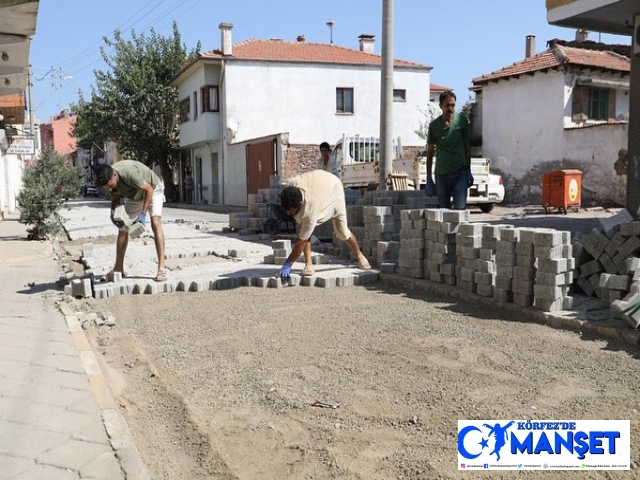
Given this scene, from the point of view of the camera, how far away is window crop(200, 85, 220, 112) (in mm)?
27875

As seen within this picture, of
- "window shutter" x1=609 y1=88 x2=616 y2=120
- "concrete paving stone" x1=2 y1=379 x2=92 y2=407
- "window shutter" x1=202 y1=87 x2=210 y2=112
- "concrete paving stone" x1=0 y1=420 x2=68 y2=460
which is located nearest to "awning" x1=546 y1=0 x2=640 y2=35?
"concrete paving stone" x1=2 y1=379 x2=92 y2=407

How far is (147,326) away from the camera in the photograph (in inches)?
223

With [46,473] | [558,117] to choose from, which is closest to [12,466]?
[46,473]

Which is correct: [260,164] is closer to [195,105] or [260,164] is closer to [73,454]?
[195,105]

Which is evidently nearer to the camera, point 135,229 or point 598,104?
point 135,229

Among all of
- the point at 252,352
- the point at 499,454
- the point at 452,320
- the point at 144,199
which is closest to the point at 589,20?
the point at 452,320

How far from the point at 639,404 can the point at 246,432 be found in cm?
217

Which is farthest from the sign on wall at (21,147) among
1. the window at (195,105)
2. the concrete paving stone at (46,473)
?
the concrete paving stone at (46,473)

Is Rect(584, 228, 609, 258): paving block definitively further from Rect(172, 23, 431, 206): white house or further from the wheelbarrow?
Rect(172, 23, 431, 206): white house

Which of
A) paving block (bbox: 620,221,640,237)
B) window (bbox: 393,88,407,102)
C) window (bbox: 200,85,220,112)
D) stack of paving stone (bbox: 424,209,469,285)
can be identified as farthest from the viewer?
window (bbox: 393,88,407,102)

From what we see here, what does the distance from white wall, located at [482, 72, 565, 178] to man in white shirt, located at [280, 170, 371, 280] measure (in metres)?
15.7

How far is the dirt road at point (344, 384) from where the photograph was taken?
3031mm

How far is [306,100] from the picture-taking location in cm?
2766

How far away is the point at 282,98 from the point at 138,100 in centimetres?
939
